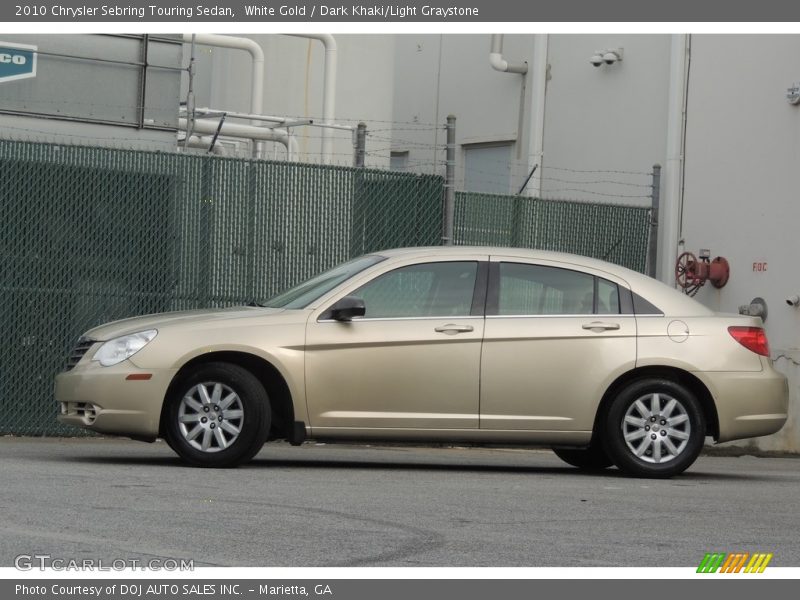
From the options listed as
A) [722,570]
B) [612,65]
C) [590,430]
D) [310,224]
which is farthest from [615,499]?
A: [612,65]

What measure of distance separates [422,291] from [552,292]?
93cm

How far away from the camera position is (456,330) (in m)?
10.6

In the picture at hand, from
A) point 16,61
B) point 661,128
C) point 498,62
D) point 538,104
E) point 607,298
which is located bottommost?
point 607,298

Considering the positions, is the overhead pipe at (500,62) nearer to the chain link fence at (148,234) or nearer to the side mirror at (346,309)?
the chain link fence at (148,234)

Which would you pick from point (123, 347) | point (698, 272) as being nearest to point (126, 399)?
point (123, 347)

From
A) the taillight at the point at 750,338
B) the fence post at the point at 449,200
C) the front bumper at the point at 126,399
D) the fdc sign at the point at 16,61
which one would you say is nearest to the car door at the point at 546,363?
the taillight at the point at 750,338

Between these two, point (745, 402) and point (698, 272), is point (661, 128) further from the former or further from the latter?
point (745, 402)

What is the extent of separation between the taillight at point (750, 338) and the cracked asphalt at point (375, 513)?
0.95 meters

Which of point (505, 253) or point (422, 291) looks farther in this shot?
point (505, 253)

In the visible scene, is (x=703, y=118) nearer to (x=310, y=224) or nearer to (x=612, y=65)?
(x=612, y=65)

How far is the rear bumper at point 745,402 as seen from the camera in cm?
1088

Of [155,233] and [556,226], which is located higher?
[556,226]

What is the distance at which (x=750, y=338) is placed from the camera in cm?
1101

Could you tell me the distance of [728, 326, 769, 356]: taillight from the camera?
11.0 metres
